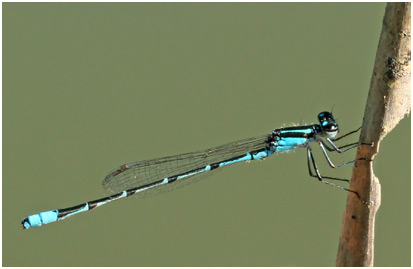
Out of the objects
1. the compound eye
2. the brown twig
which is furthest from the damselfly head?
the brown twig

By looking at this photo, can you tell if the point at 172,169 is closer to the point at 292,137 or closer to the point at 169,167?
the point at 169,167

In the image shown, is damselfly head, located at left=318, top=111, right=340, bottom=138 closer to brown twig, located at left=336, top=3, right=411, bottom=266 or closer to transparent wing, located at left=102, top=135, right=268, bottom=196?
transparent wing, located at left=102, top=135, right=268, bottom=196

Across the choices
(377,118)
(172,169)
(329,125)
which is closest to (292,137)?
(329,125)

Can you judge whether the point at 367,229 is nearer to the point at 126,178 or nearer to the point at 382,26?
the point at 382,26

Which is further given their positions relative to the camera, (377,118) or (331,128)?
(331,128)

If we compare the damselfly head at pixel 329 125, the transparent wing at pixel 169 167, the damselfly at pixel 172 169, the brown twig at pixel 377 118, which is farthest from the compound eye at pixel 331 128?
the brown twig at pixel 377 118

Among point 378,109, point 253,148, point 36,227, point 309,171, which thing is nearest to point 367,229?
point 378,109

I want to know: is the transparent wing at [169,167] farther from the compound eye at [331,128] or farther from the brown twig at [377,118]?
the brown twig at [377,118]
